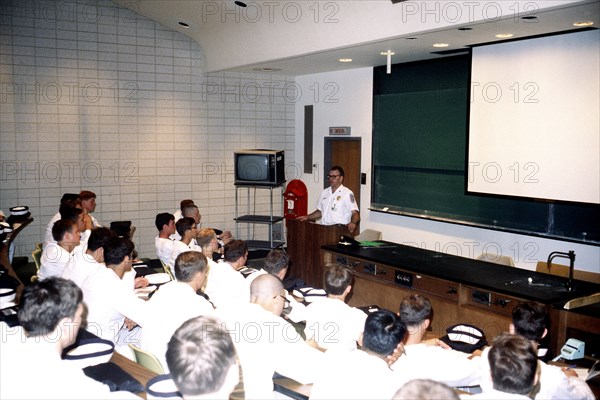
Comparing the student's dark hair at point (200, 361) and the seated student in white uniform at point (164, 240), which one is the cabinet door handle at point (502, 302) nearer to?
the student's dark hair at point (200, 361)

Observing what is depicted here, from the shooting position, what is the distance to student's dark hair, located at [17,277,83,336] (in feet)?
8.11

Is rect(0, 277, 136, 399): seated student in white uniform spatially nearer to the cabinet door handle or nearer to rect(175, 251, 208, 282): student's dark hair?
rect(175, 251, 208, 282): student's dark hair

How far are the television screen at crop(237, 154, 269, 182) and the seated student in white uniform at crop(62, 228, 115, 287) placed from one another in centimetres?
398

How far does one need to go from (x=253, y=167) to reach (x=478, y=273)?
4392 millimetres

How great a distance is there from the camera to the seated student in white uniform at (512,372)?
219 cm

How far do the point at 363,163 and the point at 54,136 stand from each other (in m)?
4.34

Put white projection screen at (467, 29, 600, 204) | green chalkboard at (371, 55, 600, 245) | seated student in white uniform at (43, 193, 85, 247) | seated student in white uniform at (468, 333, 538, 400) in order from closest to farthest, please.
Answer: seated student in white uniform at (468, 333, 538, 400) < white projection screen at (467, 29, 600, 204) < green chalkboard at (371, 55, 600, 245) < seated student in white uniform at (43, 193, 85, 247)

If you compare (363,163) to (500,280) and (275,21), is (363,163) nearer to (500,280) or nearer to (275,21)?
(275,21)

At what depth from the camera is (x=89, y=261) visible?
4297 mm

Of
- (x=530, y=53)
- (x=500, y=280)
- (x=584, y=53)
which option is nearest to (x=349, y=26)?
(x=530, y=53)

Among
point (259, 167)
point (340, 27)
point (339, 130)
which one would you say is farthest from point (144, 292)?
point (339, 130)

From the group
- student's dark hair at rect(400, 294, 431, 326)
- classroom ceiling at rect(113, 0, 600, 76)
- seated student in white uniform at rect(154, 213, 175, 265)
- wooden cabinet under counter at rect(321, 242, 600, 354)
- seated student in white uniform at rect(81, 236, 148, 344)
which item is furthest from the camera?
seated student in white uniform at rect(154, 213, 175, 265)

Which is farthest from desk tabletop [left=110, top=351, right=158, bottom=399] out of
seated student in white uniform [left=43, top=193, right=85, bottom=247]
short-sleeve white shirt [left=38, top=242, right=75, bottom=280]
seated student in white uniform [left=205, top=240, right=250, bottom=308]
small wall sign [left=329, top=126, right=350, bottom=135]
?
small wall sign [left=329, top=126, right=350, bottom=135]

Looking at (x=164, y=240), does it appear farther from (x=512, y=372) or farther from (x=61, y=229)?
(x=512, y=372)
